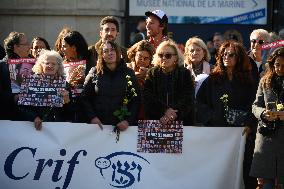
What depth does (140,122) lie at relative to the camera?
7.59m

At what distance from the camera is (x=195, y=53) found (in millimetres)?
8477

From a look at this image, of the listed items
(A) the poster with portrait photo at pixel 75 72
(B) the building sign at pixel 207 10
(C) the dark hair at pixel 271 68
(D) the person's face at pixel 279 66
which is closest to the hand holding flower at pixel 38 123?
(A) the poster with portrait photo at pixel 75 72

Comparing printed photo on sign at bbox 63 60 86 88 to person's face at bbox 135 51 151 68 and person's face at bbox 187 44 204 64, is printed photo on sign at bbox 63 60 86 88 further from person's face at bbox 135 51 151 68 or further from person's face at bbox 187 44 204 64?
person's face at bbox 187 44 204 64

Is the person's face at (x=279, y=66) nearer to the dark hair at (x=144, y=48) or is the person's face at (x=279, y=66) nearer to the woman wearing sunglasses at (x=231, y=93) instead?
the woman wearing sunglasses at (x=231, y=93)

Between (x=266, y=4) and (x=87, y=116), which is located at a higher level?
(x=266, y=4)

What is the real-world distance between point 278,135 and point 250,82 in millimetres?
822

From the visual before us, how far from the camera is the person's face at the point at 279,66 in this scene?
7.18m

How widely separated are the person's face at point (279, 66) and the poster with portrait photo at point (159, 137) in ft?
3.95

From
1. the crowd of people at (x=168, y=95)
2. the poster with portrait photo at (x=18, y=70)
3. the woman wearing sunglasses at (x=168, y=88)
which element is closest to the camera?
the crowd of people at (x=168, y=95)

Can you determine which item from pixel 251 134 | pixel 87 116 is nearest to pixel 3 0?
pixel 87 116

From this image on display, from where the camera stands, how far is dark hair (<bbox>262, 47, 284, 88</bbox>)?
7.20 meters

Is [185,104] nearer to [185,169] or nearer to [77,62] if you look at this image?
[185,169]

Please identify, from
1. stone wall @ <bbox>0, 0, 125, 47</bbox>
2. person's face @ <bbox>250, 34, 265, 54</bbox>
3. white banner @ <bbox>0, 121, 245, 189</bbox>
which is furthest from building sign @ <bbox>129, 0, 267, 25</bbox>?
white banner @ <bbox>0, 121, 245, 189</bbox>

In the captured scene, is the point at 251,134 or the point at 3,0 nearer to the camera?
the point at 251,134
